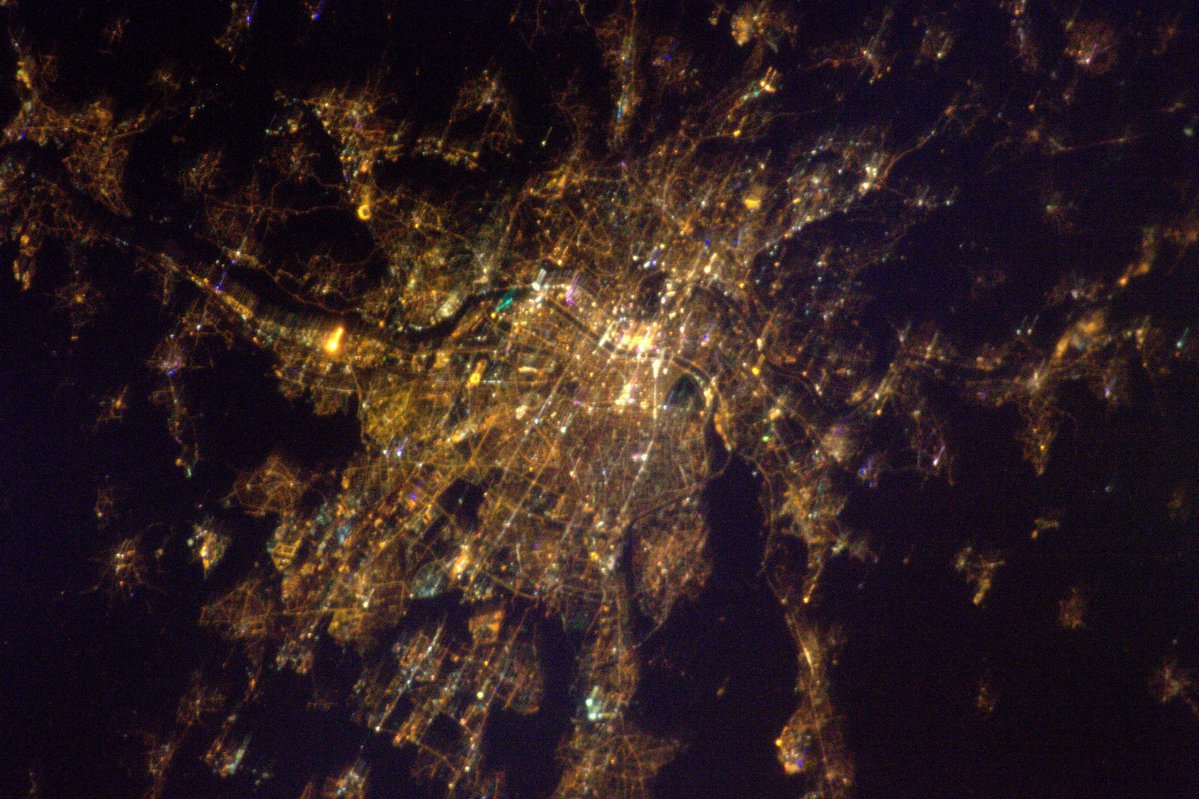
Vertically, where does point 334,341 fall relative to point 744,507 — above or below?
below

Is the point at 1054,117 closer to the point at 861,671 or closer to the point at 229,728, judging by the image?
the point at 861,671

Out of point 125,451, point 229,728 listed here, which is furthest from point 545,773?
point 125,451

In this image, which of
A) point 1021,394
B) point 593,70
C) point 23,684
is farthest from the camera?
point 1021,394

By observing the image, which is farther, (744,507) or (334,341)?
(744,507)
